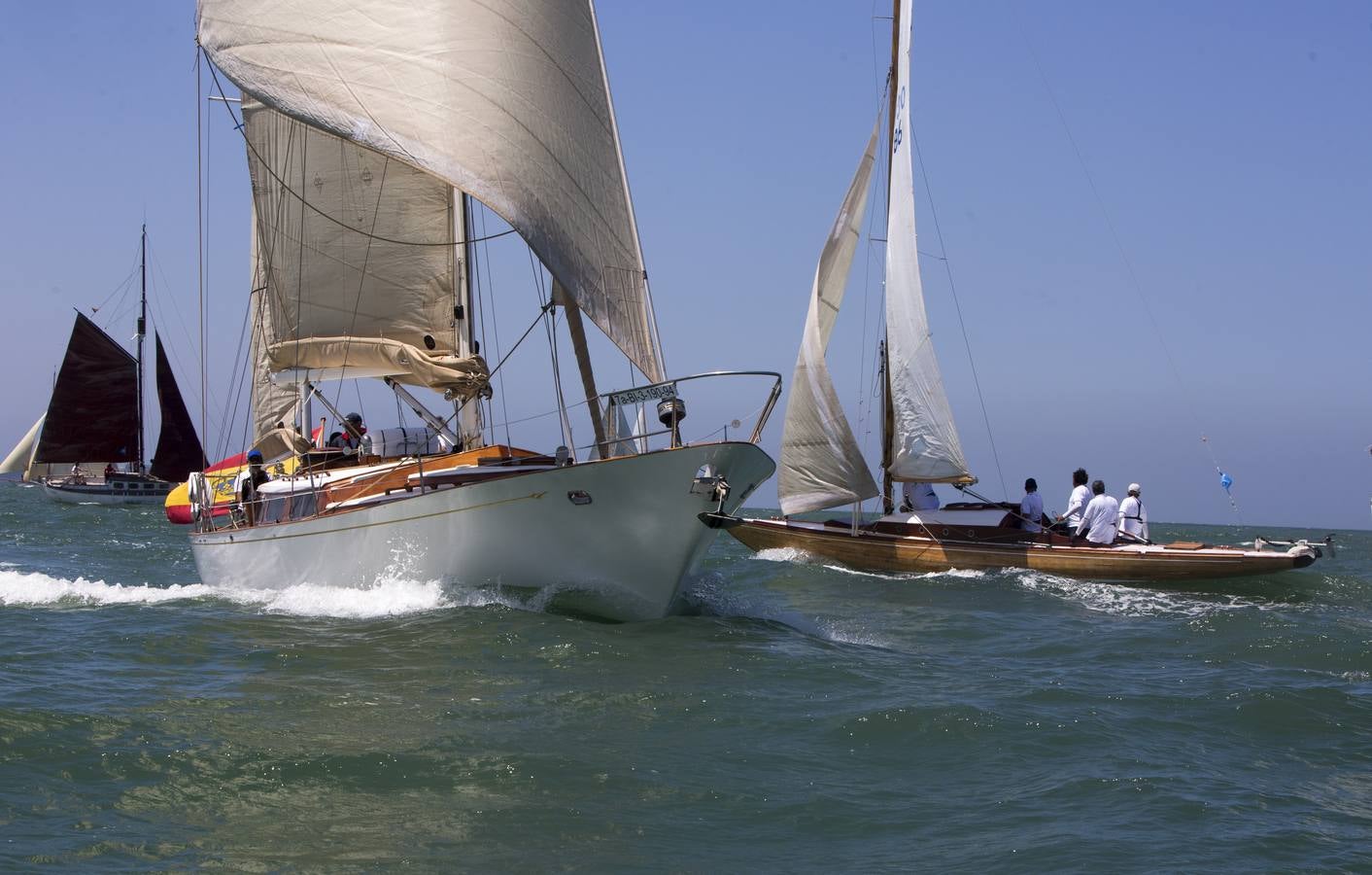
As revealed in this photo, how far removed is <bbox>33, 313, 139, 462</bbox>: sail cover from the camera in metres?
58.1

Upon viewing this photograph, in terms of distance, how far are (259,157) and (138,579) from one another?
7.68 m

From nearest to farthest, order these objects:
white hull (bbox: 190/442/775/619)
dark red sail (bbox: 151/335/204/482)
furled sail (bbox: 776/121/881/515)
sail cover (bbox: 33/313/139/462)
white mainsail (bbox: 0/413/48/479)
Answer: white hull (bbox: 190/442/775/619) → furled sail (bbox: 776/121/881/515) → sail cover (bbox: 33/313/139/462) → dark red sail (bbox: 151/335/204/482) → white mainsail (bbox: 0/413/48/479)

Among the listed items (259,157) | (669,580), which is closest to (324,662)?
(669,580)

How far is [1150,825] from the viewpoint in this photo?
289 inches

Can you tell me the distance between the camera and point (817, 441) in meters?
25.7

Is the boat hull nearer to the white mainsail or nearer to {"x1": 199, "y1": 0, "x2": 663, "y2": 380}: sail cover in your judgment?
{"x1": 199, "y1": 0, "x2": 663, "y2": 380}: sail cover

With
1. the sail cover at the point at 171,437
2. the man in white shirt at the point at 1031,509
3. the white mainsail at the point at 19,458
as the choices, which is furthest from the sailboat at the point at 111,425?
the man in white shirt at the point at 1031,509

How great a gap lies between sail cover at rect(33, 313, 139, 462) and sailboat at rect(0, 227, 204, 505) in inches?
1.7

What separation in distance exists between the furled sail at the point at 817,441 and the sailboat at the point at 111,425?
39.7m

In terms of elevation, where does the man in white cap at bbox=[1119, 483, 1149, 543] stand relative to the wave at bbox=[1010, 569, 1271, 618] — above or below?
above

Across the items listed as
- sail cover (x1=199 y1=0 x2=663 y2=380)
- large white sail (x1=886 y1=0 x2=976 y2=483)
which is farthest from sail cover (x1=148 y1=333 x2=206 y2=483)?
sail cover (x1=199 y1=0 x2=663 y2=380)

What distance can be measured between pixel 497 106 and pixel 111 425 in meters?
53.7

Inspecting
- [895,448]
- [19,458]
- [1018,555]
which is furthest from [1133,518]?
[19,458]

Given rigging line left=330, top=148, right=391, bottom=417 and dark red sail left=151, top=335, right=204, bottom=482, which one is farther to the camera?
dark red sail left=151, top=335, right=204, bottom=482
